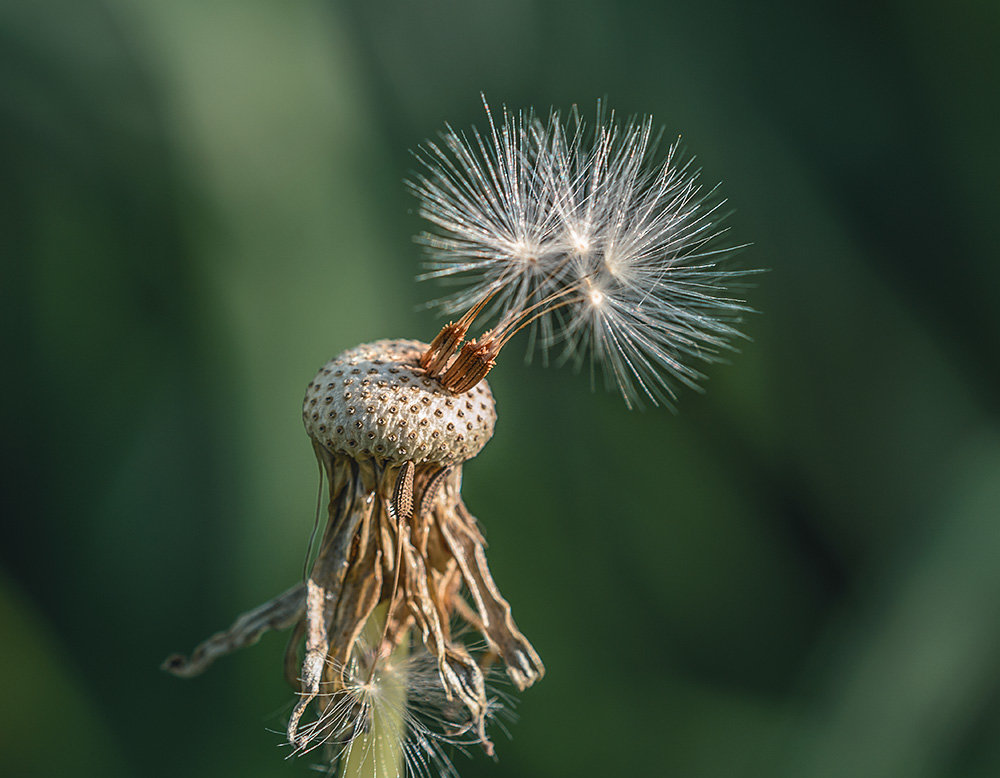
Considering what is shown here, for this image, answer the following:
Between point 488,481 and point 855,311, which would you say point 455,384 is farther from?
point 855,311

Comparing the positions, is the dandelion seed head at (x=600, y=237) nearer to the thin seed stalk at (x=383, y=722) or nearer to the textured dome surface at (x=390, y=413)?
the textured dome surface at (x=390, y=413)

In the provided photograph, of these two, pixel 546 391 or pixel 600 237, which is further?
pixel 546 391

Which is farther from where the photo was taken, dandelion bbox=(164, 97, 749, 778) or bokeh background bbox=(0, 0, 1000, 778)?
bokeh background bbox=(0, 0, 1000, 778)

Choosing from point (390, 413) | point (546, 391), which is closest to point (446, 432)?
point (390, 413)

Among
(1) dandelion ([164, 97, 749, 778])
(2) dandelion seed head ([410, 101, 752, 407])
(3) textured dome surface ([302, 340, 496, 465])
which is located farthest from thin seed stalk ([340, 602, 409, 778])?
(2) dandelion seed head ([410, 101, 752, 407])

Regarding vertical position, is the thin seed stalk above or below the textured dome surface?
below

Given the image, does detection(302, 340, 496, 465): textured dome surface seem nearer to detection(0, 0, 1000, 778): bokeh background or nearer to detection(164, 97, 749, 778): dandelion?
detection(164, 97, 749, 778): dandelion

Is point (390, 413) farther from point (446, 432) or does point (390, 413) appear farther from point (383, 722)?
point (383, 722)
